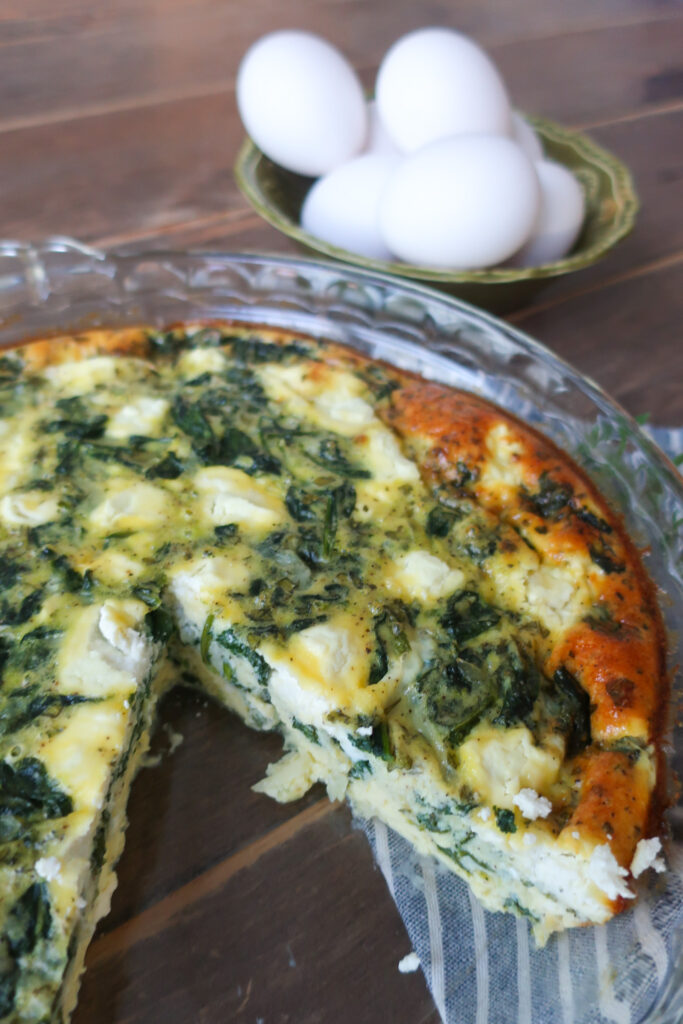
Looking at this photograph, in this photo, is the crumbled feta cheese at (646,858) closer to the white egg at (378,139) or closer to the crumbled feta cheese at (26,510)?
the crumbled feta cheese at (26,510)

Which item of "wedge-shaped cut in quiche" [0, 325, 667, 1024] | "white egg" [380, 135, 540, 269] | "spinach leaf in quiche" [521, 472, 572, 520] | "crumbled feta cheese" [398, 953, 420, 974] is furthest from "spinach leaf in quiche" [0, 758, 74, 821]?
"white egg" [380, 135, 540, 269]

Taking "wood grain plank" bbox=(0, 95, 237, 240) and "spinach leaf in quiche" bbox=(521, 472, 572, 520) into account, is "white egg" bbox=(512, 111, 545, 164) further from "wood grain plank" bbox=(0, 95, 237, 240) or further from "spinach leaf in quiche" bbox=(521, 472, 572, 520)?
"spinach leaf in quiche" bbox=(521, 472, 572, 520)

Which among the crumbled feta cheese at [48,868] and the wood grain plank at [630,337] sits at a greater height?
the wood grain plank at [630,337]

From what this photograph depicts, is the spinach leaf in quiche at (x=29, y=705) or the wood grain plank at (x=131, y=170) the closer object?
the spinach leaf in quiche at (x=29, y=705)

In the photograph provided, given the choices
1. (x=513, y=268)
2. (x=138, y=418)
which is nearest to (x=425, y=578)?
(x=138, y=418)

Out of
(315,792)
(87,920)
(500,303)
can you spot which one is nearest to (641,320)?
(500,303)

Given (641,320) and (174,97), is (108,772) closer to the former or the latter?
(641,320)

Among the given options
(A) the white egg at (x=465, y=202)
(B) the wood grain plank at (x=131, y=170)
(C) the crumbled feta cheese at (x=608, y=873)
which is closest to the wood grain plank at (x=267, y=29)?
(B) the wood grain plank at (x=131, y=170)
